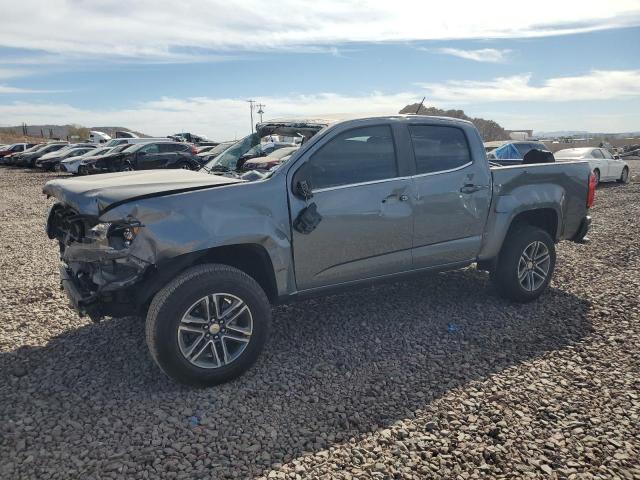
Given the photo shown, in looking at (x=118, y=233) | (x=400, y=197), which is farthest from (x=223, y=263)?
(x=400, y=197)

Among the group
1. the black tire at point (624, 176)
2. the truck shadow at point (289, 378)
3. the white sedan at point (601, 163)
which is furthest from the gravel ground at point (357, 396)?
the black tire at point (624, 176)

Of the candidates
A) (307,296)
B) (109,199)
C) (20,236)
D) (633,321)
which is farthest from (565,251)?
(20,236)

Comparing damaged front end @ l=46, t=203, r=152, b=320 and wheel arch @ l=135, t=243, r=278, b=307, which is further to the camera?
wheel arch @ l=135, t=243, r=278, b=307

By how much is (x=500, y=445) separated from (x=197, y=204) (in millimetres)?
2534

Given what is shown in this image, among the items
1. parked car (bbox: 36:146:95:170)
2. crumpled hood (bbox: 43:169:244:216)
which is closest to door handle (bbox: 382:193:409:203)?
crumpled hood (bbox: 43:169:244:216)

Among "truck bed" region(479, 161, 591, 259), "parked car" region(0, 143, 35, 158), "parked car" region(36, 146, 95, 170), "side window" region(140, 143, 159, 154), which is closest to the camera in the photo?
"truck bed" region(479, 161, 591, 259)

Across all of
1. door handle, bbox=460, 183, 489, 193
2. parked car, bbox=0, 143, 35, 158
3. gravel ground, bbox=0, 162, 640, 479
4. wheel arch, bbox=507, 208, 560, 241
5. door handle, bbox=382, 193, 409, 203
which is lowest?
gravel ground, bbox=0, 162, 640, 479

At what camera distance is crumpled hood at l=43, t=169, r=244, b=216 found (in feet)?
11.3

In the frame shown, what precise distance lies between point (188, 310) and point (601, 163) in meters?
17.6

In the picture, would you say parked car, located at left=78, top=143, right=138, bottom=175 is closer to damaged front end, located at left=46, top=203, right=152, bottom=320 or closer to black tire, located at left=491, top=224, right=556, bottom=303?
damaged front end, located at left=46, top=203, right=152, bottom=320

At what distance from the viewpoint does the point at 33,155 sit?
30.7 metres

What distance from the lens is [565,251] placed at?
7.60m

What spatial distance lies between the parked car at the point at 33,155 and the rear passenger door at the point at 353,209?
104 ft

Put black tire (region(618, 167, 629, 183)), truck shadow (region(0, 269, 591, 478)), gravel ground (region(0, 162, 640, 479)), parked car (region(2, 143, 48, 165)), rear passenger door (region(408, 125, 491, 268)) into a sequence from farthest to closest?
parked car (region(2, 143, 48, 165)) < black tire (region(618, 167, 629, 183)) < rear passenger door (region(408, 125, 491, 268)) < truck shadow (region(0, 269, 591, 478)) < gravel ground (region(0, 162, 640, 479))
